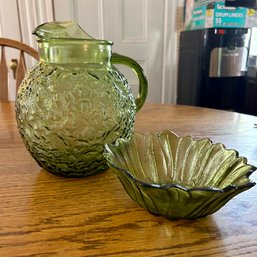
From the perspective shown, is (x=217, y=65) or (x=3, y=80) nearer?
(x=3, y=80)

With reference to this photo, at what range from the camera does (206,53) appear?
5.07ft

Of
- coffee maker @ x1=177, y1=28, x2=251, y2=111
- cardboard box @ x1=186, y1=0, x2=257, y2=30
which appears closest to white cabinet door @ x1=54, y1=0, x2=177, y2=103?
coffee maker @ x1=177, y1=28, x2=251, y2=111

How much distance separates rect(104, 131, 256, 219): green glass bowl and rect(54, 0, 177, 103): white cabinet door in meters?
1.55

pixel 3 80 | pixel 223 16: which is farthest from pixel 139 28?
pixel 3 80

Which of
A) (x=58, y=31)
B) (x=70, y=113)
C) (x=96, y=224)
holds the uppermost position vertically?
(x=58, y=31)

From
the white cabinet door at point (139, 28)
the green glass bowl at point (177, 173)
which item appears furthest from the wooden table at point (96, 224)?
the white cabinet door at point (139, 28)

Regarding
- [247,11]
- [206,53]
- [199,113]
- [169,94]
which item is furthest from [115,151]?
[169,94]

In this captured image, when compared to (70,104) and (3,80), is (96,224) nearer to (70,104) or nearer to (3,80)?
(70,104)

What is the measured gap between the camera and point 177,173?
1.31 feet

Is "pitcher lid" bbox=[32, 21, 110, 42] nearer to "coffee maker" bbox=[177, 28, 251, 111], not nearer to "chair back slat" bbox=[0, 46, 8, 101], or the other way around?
"chair back slat" bbox=[0, 46, 8, 101]

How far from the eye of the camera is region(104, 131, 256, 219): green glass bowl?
270 millimetres

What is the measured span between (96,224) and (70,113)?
14cm

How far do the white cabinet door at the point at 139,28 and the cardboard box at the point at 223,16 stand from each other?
0.37 m

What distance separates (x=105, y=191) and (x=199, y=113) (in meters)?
0.52
